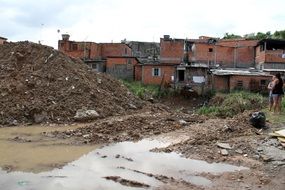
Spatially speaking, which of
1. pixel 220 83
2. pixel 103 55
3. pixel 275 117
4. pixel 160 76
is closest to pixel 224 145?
pixel 275 117

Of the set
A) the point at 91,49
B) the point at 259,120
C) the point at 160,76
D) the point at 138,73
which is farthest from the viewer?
the point at 91,49

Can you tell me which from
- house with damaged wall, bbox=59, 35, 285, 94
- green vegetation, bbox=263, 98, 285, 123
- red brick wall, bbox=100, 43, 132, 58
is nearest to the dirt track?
green vegetation, bbox=263, 98, 285, 123

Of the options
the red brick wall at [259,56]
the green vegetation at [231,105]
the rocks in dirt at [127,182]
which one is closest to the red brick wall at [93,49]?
the red brick wall at [259,56]

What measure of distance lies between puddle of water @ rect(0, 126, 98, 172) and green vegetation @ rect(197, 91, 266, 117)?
29.6 feet

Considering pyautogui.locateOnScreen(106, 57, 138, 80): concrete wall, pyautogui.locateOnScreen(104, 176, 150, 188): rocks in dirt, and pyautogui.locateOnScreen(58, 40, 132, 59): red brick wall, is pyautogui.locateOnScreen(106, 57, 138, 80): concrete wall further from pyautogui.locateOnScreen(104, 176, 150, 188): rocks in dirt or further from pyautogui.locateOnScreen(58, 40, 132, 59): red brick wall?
pyautogui.locateOnScreen(104, 176, 150, 188): rocks in dirt

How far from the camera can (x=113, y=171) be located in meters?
9.71

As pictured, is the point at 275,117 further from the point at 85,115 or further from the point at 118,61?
the point at 118,61

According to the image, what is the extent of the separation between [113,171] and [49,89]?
10.7m

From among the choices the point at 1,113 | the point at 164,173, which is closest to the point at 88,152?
the point at 164,173

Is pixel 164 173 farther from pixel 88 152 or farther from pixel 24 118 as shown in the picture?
pixel 24 118

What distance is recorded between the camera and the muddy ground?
8.66 m

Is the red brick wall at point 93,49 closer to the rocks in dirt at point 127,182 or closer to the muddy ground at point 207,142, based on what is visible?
the muddy ground at point 207,142

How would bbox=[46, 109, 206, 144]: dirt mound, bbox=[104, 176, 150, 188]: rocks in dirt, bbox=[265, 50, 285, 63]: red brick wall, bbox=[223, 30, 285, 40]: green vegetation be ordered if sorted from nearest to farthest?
bbox=[104, 176, 150, 188]: rocks in dirt, bbox=[46, 109, 206, 144]: dirt mound, bbox=[265, 50, 285, 63]: red brick wall, bbox=[223, 30, 285, 40]: green vegetation

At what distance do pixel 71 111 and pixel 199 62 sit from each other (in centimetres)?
2292
